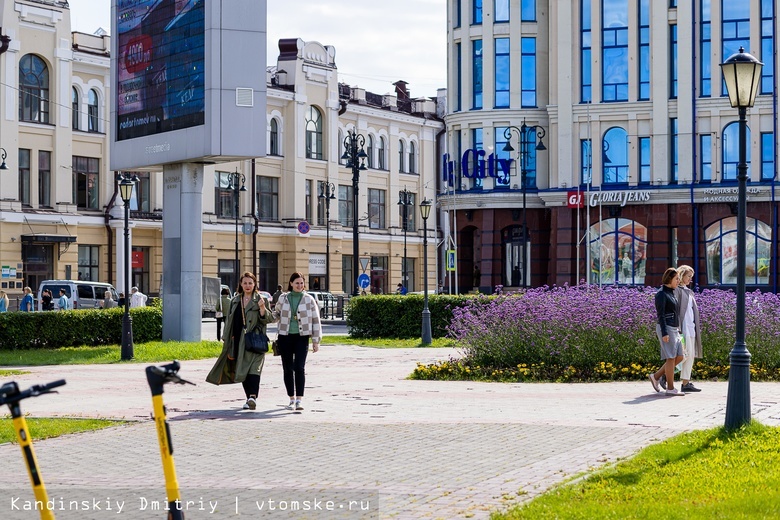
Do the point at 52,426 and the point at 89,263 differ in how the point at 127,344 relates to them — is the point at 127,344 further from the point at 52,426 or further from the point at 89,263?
the point at 89,263

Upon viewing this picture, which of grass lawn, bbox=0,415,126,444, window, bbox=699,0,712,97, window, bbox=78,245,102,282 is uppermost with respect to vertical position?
window, bbox=699,0,712,97

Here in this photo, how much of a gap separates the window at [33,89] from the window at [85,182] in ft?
10.3

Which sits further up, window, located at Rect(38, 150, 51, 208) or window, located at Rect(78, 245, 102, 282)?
window, located at Rect(38, 150, 51, 208)

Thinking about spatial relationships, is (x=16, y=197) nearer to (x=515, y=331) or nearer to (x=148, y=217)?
(x=148, y=217)

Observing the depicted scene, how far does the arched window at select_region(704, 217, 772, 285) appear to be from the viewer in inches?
2029

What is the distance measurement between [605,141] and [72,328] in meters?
27.7

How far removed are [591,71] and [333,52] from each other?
2724cm

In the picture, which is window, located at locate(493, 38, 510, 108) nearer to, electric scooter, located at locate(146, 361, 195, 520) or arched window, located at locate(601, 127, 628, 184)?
arched window, located at locate(601, 127, 628, 184)

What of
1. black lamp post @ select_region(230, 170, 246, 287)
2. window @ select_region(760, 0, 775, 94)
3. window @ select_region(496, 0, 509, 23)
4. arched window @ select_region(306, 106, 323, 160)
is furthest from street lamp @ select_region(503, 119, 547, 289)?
arched window @ select_region(306, 106, 323, 160)

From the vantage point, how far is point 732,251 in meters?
52.0

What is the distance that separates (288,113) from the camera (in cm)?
7500

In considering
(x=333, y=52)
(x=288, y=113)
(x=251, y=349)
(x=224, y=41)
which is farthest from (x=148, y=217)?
(x=251, y=349)

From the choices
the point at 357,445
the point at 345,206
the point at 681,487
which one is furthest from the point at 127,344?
the point at 345,206

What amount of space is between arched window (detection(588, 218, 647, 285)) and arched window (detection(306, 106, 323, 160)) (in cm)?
2747
